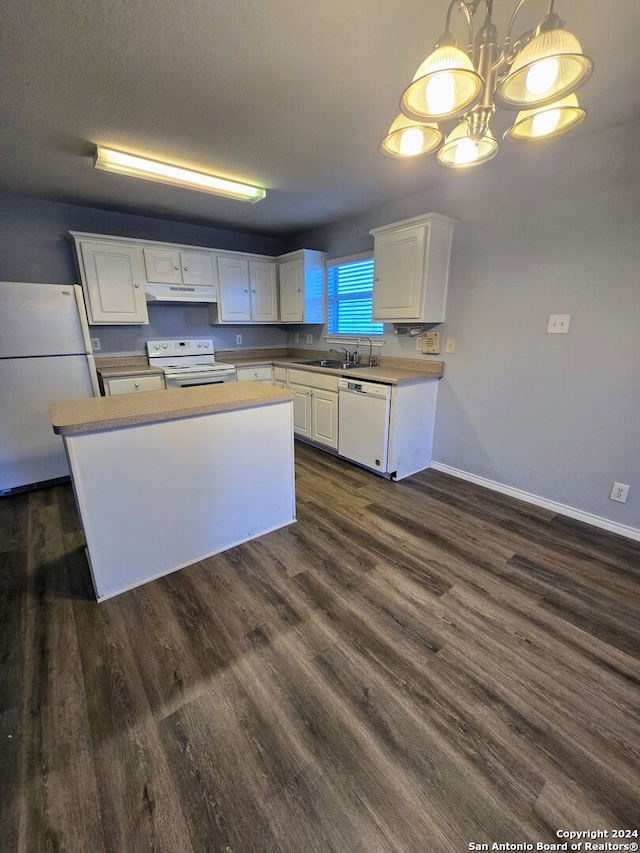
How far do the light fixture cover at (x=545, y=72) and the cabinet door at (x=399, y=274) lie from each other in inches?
69.9

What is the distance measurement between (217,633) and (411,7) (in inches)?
103

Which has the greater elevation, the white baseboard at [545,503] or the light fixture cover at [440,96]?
the light fixture cover at [440,96]

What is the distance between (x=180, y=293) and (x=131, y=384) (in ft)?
3.69

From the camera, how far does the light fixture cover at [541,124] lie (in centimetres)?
129

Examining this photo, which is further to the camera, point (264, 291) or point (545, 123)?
point (264, 291)

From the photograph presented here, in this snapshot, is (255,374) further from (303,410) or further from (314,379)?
(314,379)

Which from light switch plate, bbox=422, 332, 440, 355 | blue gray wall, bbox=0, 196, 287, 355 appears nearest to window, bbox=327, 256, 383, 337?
light switch plate, bbox=422, 332, 440, 355

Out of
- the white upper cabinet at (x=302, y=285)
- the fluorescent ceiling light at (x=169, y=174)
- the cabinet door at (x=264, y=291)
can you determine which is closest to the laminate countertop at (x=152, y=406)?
the fluorescent ceiling light at (x=169, y=174)

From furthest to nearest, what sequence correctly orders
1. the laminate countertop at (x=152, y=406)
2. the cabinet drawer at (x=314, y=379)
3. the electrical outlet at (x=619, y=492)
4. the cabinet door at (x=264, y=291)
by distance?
the cabinet door at (x=264, y=291) < the cabinet drawer at (x=314, y=379) < the electrical outlet at (x=619, y=492) < the laminate countertop at (x=152, y=406)

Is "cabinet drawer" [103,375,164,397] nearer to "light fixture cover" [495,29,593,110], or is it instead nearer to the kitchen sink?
the kitchen sink

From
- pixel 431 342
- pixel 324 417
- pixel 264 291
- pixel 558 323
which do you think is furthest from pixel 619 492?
pixel 264 291

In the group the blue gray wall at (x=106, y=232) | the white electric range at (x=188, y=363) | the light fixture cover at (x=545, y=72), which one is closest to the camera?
the light fixture cover at (x=545, y=72)

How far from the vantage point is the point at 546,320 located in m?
2.46

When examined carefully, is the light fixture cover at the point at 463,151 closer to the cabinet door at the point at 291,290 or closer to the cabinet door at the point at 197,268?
the cabinet door at the point at 291,290
